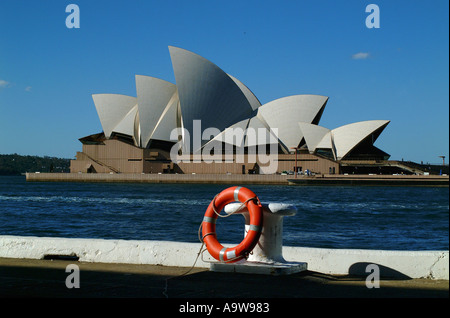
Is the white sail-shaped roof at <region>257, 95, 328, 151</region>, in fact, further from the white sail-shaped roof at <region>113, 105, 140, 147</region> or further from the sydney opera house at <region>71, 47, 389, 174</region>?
the white sail-shaped roof at <region>113, 105, 140, 147</region>

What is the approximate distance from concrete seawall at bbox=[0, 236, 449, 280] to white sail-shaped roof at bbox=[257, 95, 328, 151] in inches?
1943

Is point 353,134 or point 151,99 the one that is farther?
point 151,99

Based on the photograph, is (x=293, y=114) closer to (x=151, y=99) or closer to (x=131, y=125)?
(x=151, y=99)

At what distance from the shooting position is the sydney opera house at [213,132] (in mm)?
51812

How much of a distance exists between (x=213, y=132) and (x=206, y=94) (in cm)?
441

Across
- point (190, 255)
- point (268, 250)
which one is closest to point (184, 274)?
point (190, 255)

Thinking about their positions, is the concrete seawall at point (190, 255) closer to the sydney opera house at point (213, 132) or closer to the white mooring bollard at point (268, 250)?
the white mooring bollard at point (268, 250)

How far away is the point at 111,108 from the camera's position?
57438 mm

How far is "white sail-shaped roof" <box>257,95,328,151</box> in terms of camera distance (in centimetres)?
5422

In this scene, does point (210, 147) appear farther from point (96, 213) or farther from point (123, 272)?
point (123, 272)

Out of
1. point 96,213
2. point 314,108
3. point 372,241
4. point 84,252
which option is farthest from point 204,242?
point 314,108

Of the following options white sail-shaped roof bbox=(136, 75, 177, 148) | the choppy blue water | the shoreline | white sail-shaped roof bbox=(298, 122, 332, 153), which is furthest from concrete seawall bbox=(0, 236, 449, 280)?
white sail-shaped roof bbox=(298, 122, 332, 153)

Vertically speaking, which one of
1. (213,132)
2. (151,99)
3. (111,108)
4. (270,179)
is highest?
(151,99)

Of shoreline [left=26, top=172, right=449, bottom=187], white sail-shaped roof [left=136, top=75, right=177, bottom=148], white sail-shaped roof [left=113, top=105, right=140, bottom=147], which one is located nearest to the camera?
shoreline [left=26, top=172, right=449, bottom=187]
